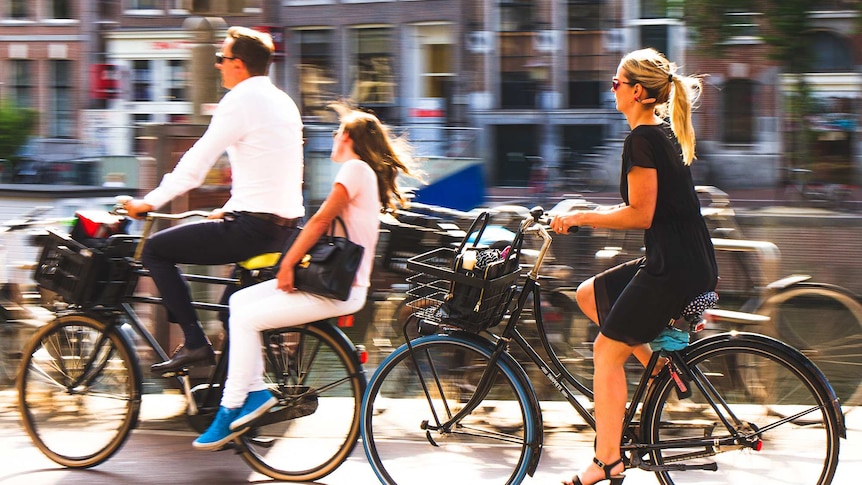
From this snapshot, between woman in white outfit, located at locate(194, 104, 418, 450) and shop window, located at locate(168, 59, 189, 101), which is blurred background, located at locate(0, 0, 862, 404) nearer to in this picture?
shop window, located at locate(168, 59, 189, 101)

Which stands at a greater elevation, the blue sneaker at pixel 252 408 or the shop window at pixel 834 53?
the shop window at pixel 834 53

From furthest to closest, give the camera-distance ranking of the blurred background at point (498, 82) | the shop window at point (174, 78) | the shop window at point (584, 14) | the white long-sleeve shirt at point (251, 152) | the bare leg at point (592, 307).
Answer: the shop window at point (174, 78) < the shop window at point (584, 14) < the blurred background at point (498, 82) < the white long-sleeve shirt at point (251, 152) < the bare leg at point (592, 307)

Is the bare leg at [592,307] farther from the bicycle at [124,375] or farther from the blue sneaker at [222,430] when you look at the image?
the blue sneaker at [222,430]

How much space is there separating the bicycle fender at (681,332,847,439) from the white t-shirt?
3.91 feet

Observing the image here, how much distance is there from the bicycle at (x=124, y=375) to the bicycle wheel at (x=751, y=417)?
1.15 m

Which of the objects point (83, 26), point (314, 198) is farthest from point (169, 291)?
point (83, 26)

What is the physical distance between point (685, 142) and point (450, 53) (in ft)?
76.4

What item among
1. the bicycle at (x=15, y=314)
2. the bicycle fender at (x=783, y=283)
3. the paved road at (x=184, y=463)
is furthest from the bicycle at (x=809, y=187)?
the bicycle at (x=15, y=314)

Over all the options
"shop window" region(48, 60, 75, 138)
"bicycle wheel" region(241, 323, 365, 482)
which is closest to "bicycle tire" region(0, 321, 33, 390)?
"bicycle wheel" region(241, 323, 365, 482)

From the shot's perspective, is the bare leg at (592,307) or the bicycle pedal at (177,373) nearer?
the bare leg at (592,307)

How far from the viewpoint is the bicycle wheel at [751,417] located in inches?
137

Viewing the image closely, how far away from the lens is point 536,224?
367 cm

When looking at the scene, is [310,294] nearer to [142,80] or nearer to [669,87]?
[669,87]

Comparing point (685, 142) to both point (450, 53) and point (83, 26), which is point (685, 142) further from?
point (83, 26)
